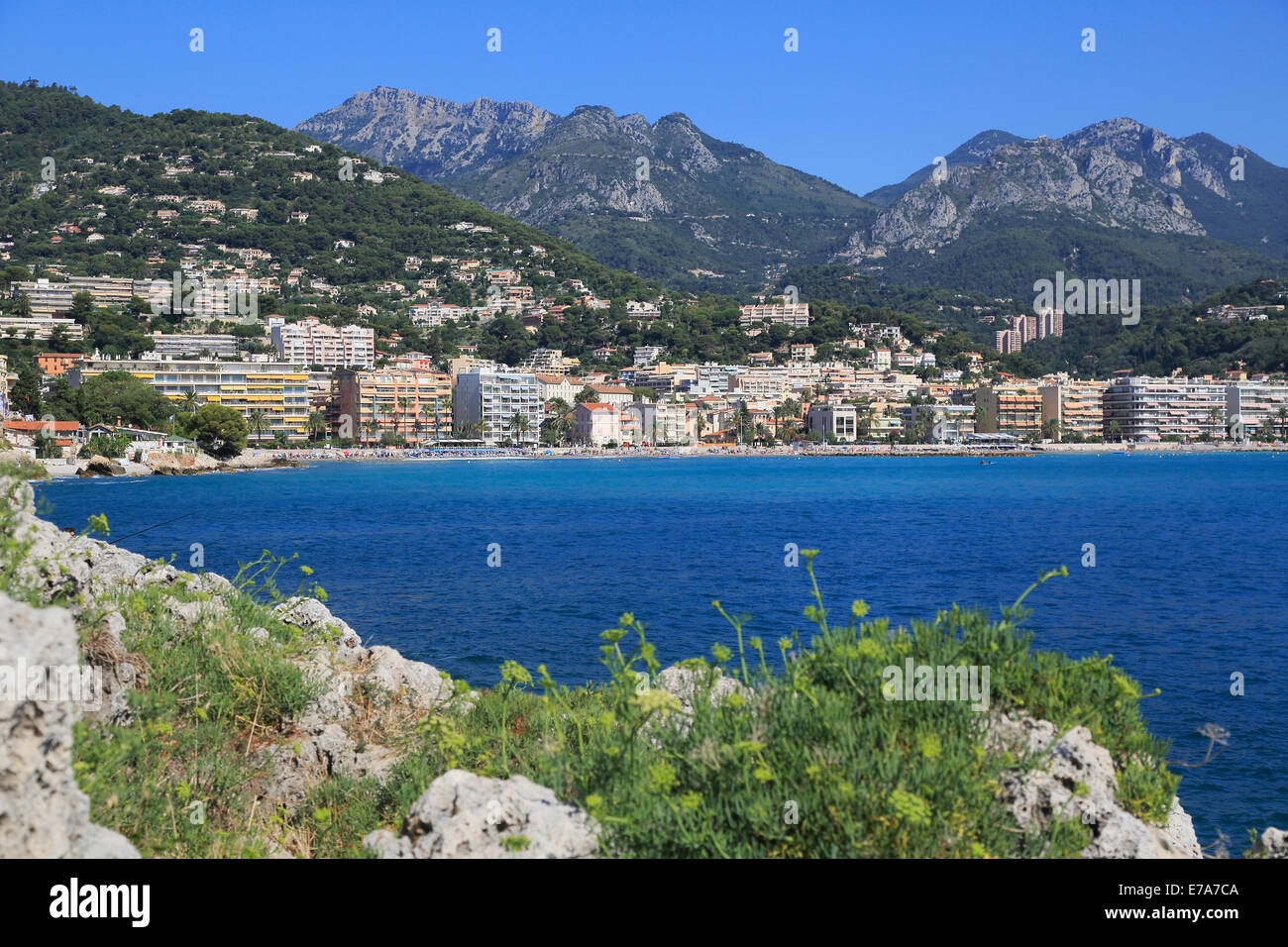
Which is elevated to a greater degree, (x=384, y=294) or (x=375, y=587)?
(x=384, y=294)

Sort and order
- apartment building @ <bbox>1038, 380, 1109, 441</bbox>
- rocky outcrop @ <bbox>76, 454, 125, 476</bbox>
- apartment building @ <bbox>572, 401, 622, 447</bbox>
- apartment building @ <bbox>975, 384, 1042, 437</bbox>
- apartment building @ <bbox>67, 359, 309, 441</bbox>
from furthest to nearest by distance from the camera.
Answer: apartment building @ <bbox>975, 384, 1042, 437</bbox>
apartment building @ <bbox>1038, 380, 1109, 441</bbox>
apartment building @ <bbox>572, 401, 622, 447</bbox>
apartment building @ <bbox>67, 359, 309, 441</bbox>
rocky outcrop @ <bbox>76, 454, 125, 476</bbox>

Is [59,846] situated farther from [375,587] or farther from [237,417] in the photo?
[237,417]

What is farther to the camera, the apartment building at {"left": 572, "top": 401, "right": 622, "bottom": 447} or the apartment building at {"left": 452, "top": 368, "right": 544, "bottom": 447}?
the apartment building at {"left": 572, "top": 401, "right": 622, "bottom": 447}

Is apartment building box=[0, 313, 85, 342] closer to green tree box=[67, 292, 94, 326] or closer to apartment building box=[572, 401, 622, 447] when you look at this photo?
green tree box=[67, 292, 94, 326]

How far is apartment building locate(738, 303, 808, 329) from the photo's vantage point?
171m

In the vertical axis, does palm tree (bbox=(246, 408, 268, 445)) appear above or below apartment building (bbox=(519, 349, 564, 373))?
below

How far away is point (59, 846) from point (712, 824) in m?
1.98

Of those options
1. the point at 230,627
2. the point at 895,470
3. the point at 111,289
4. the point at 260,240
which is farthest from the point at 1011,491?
the point at 260,240

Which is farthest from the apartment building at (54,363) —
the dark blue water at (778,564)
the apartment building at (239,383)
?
the dark blue water at (778,564)

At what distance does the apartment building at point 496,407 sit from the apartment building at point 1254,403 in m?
85.2

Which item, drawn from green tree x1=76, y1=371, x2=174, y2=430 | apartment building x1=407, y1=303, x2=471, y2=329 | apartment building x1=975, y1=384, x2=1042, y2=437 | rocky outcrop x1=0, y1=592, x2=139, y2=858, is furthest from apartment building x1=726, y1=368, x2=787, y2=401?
rocky outcrop x1=0, y1=592, x2=139, y2=858

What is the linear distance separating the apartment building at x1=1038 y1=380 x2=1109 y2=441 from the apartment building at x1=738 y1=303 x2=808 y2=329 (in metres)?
49.5

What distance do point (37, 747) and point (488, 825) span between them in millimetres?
1318

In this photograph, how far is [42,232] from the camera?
479ft
